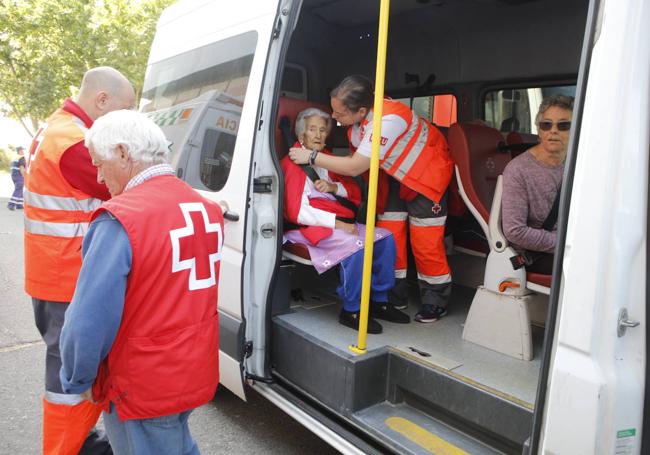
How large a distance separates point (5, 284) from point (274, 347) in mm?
4791

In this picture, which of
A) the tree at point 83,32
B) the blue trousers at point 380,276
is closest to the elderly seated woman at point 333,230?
the blue trousers at point 380,276

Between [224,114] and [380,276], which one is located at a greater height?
[224,114]

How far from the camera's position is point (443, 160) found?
3.12 metres

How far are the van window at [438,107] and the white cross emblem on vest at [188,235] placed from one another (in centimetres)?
306

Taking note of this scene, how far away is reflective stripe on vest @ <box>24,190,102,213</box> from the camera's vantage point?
229 centimetres

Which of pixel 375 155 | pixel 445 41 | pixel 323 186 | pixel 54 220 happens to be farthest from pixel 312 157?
pixel 445 41

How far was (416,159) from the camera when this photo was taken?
3031 mm

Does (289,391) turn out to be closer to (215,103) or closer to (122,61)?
(215,103)

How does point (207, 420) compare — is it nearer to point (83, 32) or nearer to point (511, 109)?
point (511, 109)

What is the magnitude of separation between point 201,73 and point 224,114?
1.62ft

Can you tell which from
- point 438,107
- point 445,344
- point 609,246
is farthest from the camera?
point 438,107

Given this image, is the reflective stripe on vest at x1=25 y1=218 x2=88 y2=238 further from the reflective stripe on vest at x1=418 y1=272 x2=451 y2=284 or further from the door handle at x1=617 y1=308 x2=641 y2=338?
the door handle at x1=617 y1=308 x2=641 y2=338

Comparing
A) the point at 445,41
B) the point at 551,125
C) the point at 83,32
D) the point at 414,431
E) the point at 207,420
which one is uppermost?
the point at 83,32

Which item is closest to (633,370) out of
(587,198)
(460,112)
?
(587,198)
